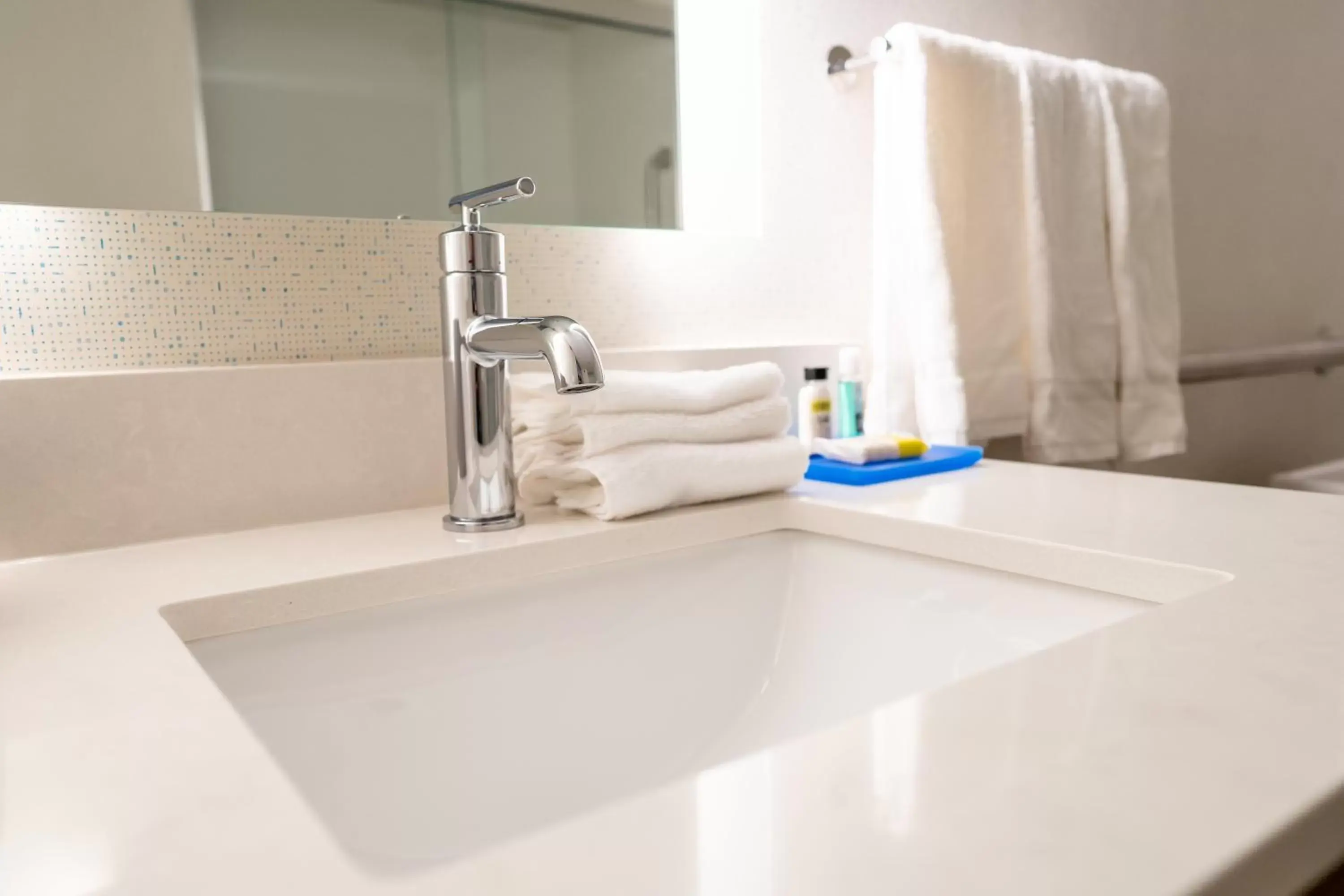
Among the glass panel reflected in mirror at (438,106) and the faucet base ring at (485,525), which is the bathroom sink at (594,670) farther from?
the glass panel reflected in mirror at (438,106)

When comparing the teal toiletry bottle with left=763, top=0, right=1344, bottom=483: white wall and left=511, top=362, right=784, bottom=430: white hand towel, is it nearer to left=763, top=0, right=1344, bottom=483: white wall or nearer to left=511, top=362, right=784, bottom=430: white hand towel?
left=763, top=0, right=1344, bottom=483: white wall

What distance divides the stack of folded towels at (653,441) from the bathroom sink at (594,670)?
5cm

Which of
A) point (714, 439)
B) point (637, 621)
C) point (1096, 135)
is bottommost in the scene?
point (637, 621)

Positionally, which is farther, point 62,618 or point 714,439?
point 714,439

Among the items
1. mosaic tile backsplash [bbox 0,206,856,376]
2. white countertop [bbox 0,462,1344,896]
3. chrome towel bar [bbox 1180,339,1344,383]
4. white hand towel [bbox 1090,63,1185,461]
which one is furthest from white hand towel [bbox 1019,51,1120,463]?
white countertop [bbox 0,462,1344,896]

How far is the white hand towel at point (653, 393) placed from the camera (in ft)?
2.47

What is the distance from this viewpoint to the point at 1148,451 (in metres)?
1.36

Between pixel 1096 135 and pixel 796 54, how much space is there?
0.46m

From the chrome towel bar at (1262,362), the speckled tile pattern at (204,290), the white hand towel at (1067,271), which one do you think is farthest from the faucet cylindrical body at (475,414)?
the chrome towel bar at (1262,362)

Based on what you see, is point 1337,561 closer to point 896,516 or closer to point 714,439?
point 896,516

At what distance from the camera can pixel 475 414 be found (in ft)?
2.42

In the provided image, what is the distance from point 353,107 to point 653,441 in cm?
38

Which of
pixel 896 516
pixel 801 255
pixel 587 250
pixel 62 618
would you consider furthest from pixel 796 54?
pixel 62 618

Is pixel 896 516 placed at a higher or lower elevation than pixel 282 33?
lower
